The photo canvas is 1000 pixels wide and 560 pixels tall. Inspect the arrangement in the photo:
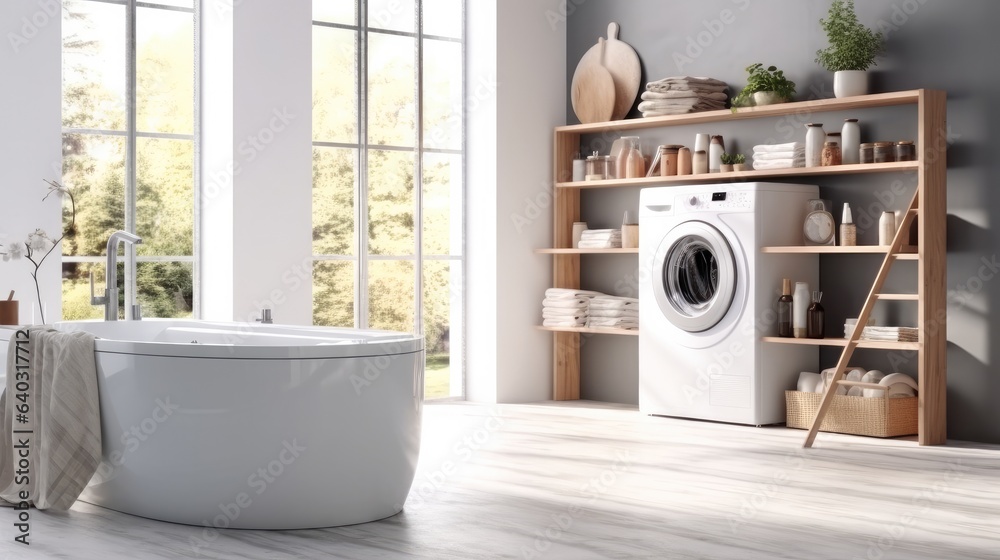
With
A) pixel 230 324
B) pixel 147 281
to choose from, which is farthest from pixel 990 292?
pixel 147 281

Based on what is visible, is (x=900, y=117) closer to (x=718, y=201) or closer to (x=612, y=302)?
(x=718, y=201)

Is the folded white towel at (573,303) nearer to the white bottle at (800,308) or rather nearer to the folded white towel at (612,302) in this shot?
the folded white towel at (612,302)

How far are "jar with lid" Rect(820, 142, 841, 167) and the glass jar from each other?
0.14 meters

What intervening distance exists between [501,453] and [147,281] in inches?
237

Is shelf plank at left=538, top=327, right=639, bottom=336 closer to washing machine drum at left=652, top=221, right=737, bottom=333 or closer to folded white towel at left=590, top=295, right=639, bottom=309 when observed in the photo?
folded white towel at left=590, top=295, right=639, bottom=309

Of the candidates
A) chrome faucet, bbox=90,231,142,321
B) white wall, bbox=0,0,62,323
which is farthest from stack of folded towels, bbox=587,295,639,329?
white wall, bbox=0,0,62,323

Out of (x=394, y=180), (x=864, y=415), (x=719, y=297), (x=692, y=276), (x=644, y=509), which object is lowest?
(x=644, y=509)

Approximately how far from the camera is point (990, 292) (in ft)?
17.0

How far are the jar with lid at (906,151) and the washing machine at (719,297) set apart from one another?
609 millimetres

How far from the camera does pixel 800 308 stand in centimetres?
568

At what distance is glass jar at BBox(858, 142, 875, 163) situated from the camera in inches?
216

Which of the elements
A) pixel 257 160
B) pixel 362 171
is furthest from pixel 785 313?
pixel 257 160

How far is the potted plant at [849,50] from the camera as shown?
18.2ft

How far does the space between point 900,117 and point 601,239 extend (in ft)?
6.20
